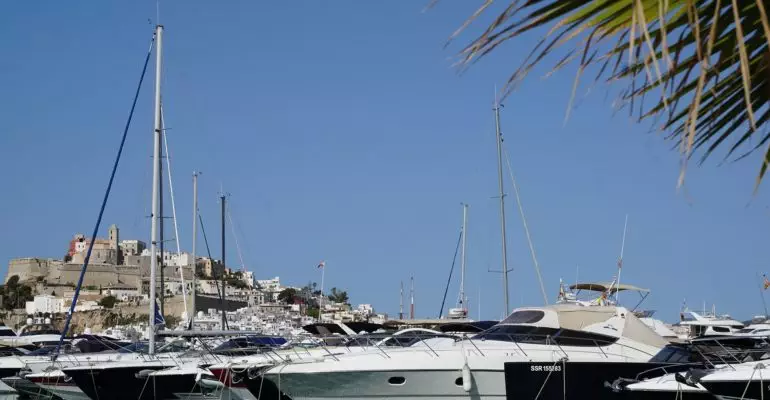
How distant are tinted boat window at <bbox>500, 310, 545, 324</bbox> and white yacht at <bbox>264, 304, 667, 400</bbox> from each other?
43 cm

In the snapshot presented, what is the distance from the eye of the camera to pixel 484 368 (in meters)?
15.5

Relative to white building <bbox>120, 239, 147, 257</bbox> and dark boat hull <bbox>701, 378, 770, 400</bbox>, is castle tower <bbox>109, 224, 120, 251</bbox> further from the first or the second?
dark boat hull <bbox>701, 378, 770, 400</bbox>

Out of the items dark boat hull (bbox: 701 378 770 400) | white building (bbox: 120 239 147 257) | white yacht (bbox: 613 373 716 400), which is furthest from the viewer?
white building (bbox: 120 239 147 257)

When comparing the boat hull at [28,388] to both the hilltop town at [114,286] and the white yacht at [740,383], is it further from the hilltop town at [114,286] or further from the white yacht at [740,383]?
the hilltop town at [114,286]

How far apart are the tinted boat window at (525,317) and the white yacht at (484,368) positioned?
1.39ft

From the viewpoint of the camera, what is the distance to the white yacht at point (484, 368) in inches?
609

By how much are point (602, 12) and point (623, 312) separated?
15165mm

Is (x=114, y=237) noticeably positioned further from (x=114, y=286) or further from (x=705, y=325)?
(x=705, y=325)

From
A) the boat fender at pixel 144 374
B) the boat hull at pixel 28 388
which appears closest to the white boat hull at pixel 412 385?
the boat fender at pixel 144 374

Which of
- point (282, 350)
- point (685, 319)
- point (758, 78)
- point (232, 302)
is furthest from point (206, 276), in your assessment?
point (758, 78)

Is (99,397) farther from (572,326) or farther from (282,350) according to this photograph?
(572,326)

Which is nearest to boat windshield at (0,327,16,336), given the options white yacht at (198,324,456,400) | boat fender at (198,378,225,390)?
boat fender at (198,378,225,390)

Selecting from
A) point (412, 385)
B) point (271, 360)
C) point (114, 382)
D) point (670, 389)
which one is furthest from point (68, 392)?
point (670, 389)

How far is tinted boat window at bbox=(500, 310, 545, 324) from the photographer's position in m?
17.4
